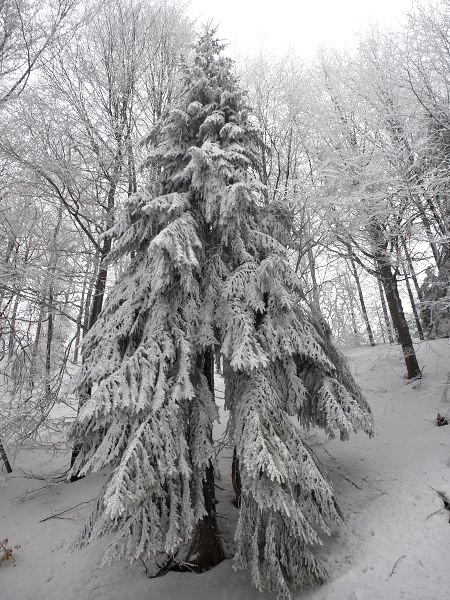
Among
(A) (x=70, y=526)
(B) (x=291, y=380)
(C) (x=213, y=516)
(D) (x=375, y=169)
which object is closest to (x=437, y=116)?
(D) (x=375, y=169)

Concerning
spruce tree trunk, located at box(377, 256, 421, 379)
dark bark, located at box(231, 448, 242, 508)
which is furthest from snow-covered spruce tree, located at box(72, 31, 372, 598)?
spruce tree trunk, located at box(377, 256, 421, 379)

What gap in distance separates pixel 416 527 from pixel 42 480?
28.0 ft

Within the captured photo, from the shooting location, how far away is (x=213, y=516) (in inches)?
211

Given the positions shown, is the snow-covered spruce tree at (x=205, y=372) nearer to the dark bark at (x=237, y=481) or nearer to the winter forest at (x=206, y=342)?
the winter forest at (x=206, y=342)

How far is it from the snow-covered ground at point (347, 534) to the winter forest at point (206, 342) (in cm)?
4

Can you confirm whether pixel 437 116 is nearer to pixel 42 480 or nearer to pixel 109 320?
pixel 109 320

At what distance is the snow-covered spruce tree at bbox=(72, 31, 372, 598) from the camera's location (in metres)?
4.05

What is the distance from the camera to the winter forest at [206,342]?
14.2ft

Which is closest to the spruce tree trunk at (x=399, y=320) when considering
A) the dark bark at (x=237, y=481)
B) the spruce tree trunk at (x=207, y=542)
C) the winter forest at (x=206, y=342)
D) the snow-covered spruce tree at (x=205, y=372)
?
the winter forest at (x=206, y=342)

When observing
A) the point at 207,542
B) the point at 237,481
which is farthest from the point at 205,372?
the point at 207,542

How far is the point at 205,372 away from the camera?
577cm

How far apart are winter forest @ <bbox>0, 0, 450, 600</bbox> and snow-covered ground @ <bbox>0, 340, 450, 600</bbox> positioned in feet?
0.12

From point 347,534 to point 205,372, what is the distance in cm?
339

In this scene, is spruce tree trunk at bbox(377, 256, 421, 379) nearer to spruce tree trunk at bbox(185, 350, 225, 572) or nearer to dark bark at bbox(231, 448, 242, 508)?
dark bark at bbox(231, 448, 242, 508)
